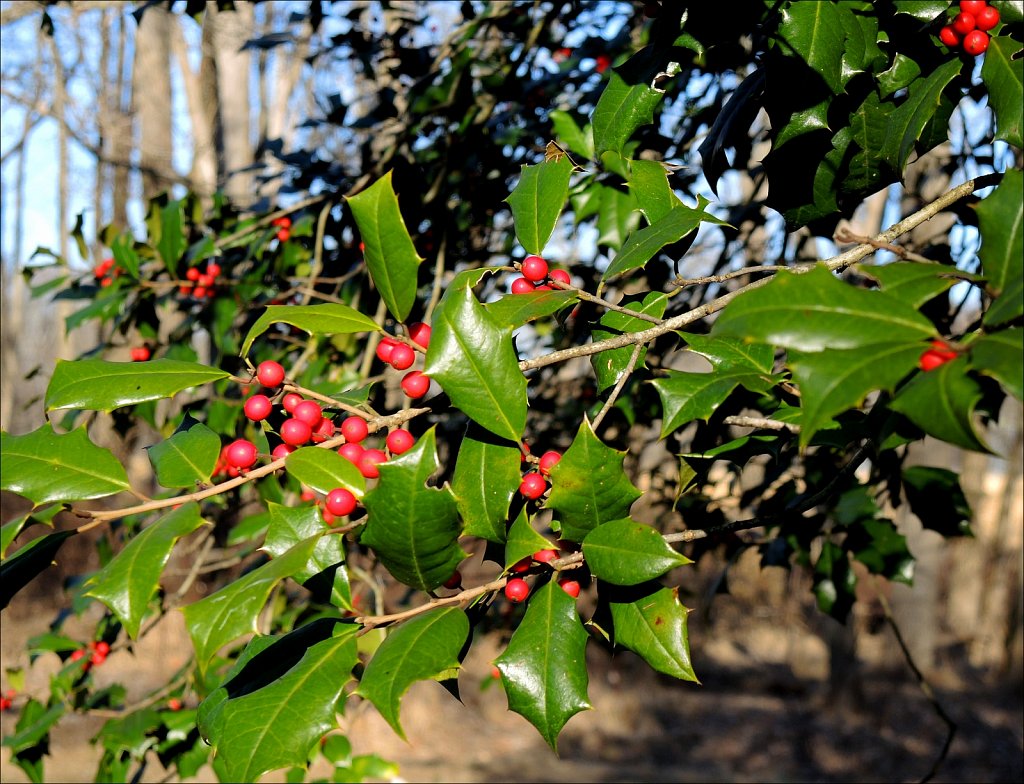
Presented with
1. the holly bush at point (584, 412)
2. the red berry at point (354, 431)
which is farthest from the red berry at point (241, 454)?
the red berry at point (354, 431)

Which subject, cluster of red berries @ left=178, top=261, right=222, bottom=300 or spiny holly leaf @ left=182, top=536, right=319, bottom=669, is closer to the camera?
spiny holly leaf @ left=182, top=536, right=319, bottom=669

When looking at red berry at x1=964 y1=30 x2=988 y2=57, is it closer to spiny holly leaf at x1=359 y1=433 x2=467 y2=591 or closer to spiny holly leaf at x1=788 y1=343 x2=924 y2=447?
spiny holly leaf at x1=788 y1=343 x2=924 y2=447

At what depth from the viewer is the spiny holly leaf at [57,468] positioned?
2.85 ft

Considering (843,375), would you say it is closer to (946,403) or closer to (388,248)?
(946,403)

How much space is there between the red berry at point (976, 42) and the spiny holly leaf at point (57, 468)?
A: 108 centimetres

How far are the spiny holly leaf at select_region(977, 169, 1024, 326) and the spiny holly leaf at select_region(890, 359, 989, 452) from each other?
4.0 inches

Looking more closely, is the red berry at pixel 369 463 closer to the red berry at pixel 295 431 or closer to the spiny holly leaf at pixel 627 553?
the red berry at pixel 295 431

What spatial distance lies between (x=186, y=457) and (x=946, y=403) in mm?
761

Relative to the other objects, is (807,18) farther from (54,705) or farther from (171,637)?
(171,637)

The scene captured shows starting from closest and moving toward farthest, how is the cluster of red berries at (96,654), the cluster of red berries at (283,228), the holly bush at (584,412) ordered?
the holly bush at (584,412), the cluster of red berries at (96,654), the cluster of red berries at (283,228)

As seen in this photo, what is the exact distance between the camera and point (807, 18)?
103cm

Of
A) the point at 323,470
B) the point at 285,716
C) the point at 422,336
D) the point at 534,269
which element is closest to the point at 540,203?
the point at 534,269

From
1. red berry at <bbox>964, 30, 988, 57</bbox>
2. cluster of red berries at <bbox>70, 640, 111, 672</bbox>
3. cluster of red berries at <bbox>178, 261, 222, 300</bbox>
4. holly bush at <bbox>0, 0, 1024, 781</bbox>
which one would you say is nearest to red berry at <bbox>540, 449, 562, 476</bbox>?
holly bush at <bbox>0, 0, 1024, 781</bbox>

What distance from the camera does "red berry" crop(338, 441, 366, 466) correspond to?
2.91ft
